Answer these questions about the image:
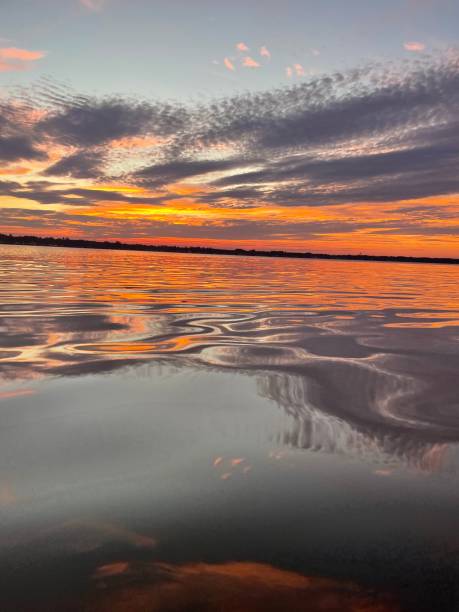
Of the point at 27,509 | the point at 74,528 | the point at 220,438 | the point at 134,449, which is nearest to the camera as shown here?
the point at 74,528

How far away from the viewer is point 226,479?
236cm

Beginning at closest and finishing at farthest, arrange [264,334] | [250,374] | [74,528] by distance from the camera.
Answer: [74,528] → [250,374] → [264,334]

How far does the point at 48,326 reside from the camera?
22.4 ft

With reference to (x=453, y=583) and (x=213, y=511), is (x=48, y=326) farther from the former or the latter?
(x=453, y=583)

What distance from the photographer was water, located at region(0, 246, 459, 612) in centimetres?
159

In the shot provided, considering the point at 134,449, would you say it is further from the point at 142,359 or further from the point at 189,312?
the point at 189,312

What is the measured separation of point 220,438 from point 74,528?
1.16 metres

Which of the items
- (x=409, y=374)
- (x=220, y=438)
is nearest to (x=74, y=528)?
(x=220, y=438)

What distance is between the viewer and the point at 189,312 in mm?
8719

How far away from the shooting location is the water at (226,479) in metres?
1.59

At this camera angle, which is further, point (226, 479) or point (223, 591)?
point (226, 479)

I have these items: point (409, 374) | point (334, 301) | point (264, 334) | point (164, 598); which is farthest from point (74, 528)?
point (334, 301)

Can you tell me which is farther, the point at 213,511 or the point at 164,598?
the point at 213,511

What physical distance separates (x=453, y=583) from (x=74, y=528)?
1.45m
